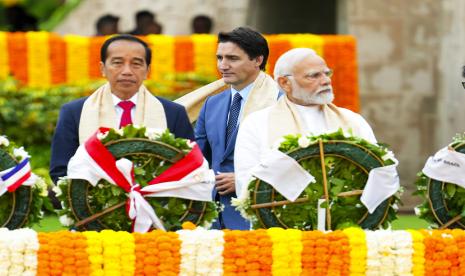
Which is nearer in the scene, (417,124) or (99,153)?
(99,153)

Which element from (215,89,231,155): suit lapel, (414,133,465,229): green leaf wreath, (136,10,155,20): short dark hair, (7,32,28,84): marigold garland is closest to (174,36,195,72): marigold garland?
(136,10,155,20): short dark hair

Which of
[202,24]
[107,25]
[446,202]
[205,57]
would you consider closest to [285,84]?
[446,202]

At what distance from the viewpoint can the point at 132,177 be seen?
628cm

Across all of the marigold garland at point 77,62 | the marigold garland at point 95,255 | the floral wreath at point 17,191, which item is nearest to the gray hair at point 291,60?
the floral wreath at point 17,191

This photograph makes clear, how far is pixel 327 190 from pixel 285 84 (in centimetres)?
90

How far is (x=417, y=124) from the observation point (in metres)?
15.7

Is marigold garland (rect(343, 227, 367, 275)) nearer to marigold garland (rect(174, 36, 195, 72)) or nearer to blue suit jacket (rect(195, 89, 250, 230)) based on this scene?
blue suit jacket (rect(195, 89, 250, 230))

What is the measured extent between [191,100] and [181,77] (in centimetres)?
555

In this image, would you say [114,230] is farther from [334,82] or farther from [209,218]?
[334,82]

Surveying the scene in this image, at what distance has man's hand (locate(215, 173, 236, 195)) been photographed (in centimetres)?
738

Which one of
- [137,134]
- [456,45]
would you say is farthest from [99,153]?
[456,45]

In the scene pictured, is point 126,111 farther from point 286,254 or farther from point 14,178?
point 286,254

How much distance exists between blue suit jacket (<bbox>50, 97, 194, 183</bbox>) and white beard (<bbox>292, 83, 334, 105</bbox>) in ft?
1.83

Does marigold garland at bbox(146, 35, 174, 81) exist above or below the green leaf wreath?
above
